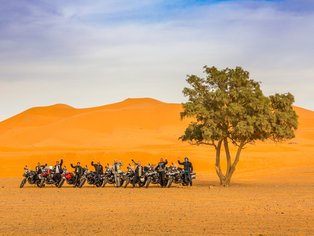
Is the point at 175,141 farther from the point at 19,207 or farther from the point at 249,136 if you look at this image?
the point at 19,207

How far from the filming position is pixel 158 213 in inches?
888

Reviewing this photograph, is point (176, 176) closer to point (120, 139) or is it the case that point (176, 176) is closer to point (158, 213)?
point (158, 213)

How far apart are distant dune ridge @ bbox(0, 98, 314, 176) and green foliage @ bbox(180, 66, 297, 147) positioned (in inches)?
941

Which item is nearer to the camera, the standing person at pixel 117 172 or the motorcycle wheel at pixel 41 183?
the standing person at pixel 117 172

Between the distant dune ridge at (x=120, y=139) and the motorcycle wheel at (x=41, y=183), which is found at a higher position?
the distant dune ridge at (x=120, y=139)

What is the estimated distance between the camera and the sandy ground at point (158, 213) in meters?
17.7

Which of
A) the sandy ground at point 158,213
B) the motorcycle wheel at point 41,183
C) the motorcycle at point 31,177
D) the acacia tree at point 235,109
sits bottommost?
the sandy ground at point 158,213

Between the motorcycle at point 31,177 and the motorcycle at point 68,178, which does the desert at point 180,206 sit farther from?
the motorcycle at point 68,178

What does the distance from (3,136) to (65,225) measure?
115 metres

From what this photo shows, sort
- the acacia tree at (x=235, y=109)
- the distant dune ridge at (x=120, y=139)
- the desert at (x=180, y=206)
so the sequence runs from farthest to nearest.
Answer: the distant dune ridge at (x=120, y=139) < the acacia tree at (x=235, y=109) < the desert at (x=180, y=206)

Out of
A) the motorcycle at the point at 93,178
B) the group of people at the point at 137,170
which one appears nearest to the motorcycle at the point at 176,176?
the group of people at the point at 137,170

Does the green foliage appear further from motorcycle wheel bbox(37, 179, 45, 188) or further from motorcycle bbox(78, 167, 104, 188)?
motorcycle wheel bbox(37, 179, 45, 188)

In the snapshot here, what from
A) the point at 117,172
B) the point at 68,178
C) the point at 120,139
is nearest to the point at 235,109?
the point at 117,172

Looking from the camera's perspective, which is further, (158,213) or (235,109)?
(235,109)
